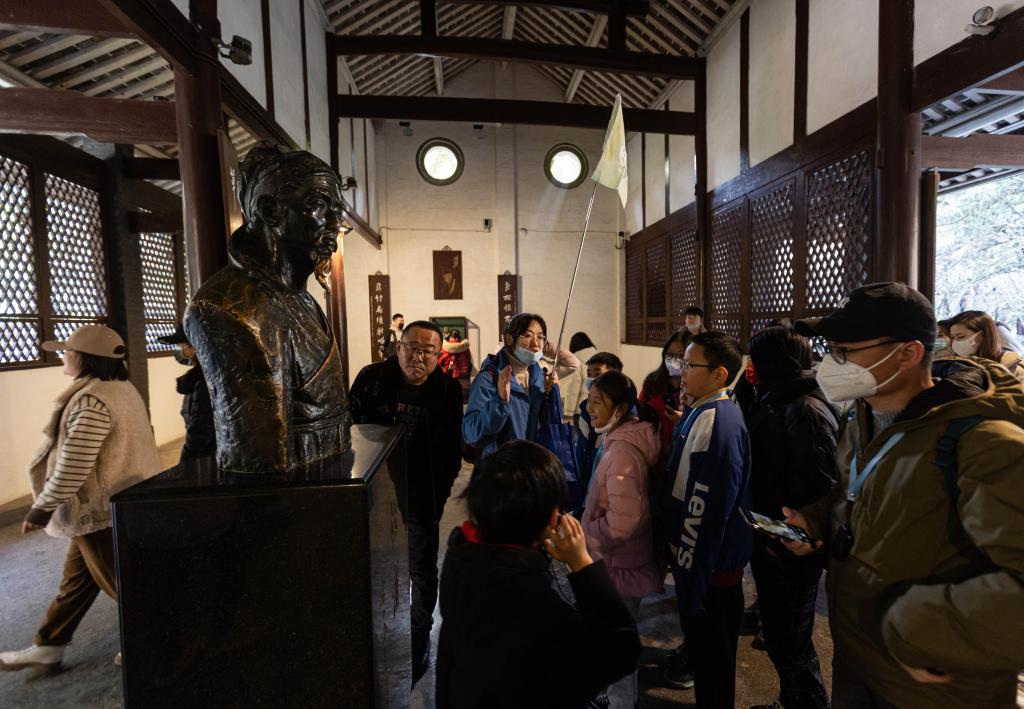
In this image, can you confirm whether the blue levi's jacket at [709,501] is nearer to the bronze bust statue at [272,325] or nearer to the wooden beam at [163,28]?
the bronze bust statue at [272,325]

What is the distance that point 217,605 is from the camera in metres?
1.19

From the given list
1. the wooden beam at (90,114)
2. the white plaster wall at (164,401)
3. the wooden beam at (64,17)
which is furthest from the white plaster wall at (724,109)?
the white plaster wall at (164,401)

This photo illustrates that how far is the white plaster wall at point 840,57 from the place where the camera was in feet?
12.9

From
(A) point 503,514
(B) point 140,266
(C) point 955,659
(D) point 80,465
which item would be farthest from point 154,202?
(C) point 955,659

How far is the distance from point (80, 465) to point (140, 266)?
5.23 metres

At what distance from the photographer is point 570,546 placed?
101 cm

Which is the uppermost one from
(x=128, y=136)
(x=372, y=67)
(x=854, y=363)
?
(x=372, y=67)

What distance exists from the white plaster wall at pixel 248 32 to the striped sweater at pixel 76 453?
2.76 meters

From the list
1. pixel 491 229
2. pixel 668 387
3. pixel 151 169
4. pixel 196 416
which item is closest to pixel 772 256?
pixel 668 387

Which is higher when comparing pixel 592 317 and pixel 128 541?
pixel 592 317

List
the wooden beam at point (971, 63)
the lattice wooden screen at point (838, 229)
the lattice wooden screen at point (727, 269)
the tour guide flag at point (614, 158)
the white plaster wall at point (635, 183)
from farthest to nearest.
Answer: the white plaster wall at point (635, 183) → the lattice wooden screen at point (727, 269) → the lattice wooden screen at point (838, 229) → the tour guide flag at point (614, 158) → the wooden beam at point (971, 63)

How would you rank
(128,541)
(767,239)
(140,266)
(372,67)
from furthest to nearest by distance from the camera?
1. (372,67)
2. (140,266)
3. (767,239)
4. (128,541)

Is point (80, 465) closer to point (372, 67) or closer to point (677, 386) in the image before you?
point (677, 386)

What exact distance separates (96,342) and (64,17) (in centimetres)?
210
